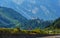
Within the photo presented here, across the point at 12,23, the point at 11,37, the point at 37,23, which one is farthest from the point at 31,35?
the point at 37,23

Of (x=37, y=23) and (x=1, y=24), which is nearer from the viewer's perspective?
(x=1, y=24)

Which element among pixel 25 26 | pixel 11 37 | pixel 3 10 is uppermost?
pixel 3 10

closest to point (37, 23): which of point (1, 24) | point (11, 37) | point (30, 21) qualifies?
point (30, 21)

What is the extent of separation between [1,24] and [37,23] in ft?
9.59

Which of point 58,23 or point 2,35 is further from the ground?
point 58,23

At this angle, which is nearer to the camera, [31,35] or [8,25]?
[31,35]

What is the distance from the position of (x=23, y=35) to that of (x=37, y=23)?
391 centimetres

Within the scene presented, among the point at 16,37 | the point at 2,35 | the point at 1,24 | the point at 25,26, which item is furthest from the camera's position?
the point at 25,26

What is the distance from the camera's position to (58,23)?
15.6 metres

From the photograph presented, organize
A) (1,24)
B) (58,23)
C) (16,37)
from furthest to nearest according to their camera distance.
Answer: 1. (58,23)
2. (1,24)
3. (16,37)

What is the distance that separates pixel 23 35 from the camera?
9.84 meters

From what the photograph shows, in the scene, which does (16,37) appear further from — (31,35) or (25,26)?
(25,26)

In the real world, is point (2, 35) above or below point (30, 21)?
below

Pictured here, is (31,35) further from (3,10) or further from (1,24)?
(3,10)
